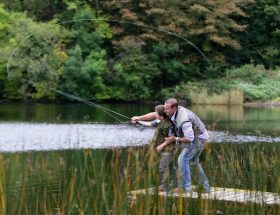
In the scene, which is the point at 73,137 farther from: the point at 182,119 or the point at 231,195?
the point at 231,195

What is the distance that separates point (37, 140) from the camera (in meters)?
17.2

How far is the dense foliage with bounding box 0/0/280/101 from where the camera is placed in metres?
32.5

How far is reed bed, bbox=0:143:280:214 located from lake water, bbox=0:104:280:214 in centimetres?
1

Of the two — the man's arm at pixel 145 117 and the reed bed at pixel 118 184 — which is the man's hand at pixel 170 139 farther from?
the man's arm at pixel 145 117

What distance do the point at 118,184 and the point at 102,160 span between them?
1997 mm

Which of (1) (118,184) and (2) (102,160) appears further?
(2) (102,160)

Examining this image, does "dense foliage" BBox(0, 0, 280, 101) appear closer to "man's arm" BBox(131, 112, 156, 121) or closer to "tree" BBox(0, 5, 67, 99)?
"tree" BBox(0, 5, 67, 99)

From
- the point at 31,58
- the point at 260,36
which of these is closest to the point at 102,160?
the point at 31,58

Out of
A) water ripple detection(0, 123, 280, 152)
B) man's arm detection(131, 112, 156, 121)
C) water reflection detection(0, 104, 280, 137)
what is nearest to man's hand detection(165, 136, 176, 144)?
man's arm detection(131, 112, 156, 121)

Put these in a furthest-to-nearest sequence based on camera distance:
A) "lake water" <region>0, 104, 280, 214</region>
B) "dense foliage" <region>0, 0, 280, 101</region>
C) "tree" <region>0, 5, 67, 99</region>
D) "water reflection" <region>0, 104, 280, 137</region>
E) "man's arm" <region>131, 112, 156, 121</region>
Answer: "dense foliage" <region>0, 0, 280, 101</region>, "tree" <region>0, 5, 67, 99</region>, "water reflection" <region>0, 104, 280, 137</region>, "man's arm" <region>131, 112, 156, 121</region>, "lake water" <region>0, 104, 280, 214</region>

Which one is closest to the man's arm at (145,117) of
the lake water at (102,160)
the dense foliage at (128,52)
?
the lake water at (102,160)

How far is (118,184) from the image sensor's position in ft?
20.8

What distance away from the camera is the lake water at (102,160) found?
20.7 feet

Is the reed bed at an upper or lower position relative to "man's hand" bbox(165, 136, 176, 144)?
lower
